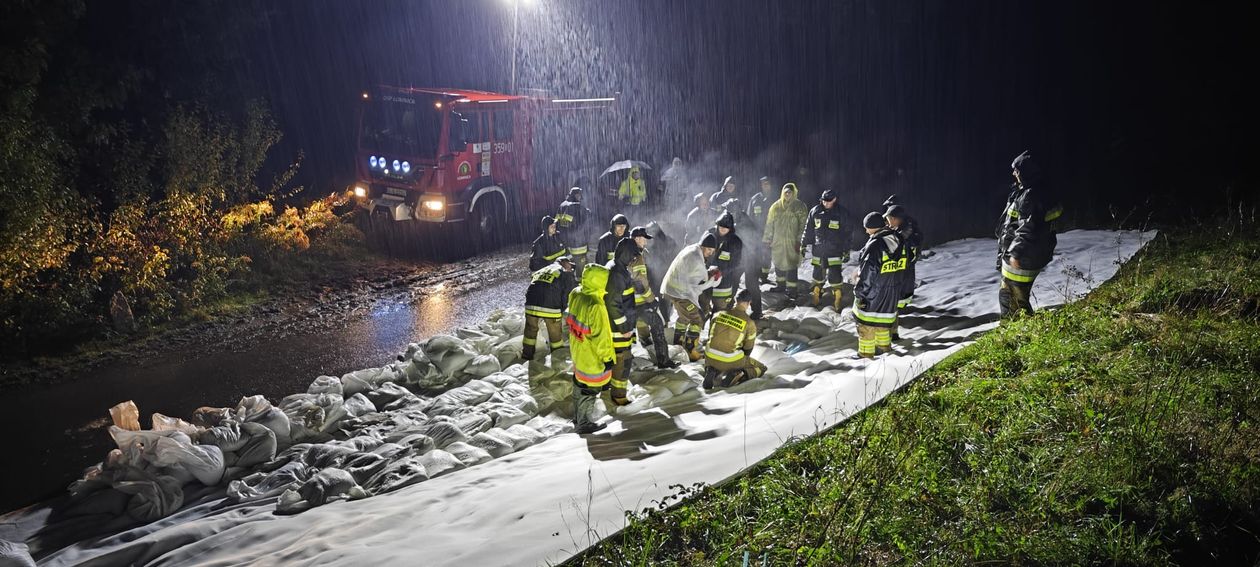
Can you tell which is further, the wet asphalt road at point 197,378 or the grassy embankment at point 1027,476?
the wet asphalt road at point 197,378

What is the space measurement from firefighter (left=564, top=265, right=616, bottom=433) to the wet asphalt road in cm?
352

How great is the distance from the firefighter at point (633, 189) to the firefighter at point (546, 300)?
6391 mm

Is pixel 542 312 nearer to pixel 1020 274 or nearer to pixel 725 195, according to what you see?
pixel 1020 274

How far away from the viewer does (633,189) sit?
1399 cm

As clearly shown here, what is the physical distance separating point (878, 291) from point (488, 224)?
31.4 feet

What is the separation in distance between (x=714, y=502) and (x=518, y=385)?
357cm

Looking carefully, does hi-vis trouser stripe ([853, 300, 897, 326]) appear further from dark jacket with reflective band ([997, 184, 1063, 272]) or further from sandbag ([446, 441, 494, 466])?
sandbag ([446, 441, 494, 466])

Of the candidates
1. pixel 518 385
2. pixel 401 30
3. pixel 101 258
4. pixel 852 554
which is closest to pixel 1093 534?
pixel 852 554

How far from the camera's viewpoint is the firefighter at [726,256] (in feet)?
27.6

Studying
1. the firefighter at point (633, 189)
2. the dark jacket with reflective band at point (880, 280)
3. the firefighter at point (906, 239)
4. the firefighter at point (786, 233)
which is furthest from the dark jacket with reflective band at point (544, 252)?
the firefighter at point (633, 189)

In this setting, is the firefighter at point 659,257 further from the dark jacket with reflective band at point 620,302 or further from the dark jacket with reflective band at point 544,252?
the dark jacket with reflective band at point 620,302

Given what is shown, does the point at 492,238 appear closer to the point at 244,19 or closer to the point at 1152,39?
the point at 244,19

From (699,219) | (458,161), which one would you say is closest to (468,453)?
(699,219)

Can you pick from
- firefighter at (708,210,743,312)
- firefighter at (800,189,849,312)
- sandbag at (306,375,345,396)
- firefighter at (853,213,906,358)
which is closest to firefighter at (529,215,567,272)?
firefighter at (708,210,743,312)
